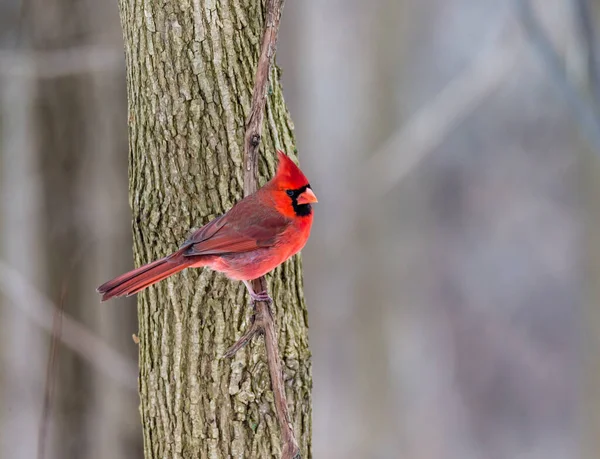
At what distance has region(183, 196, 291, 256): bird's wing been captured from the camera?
1954 mm

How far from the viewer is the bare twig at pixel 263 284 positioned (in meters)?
1.88

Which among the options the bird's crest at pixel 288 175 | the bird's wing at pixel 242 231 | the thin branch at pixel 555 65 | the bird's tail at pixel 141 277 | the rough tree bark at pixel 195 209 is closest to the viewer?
the bird's tail at pixel 141 277

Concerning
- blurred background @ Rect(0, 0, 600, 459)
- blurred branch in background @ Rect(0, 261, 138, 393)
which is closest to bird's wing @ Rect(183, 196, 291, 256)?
blurred branch in background @ Rect(0, 261, 138, 393)

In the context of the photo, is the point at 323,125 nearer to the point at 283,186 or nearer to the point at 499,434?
the point at 499,434

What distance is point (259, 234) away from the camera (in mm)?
1980

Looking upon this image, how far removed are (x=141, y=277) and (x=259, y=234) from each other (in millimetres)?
355

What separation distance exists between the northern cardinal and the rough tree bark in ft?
1.33

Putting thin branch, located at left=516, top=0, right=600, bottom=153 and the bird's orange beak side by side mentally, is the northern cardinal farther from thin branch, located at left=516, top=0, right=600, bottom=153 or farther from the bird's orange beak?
thin branch, located at left=516, top=0, right=600, bottom=153

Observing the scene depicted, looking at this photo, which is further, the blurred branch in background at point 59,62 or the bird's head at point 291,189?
the blurred branch in background at point 59,62

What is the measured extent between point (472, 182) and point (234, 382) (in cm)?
565

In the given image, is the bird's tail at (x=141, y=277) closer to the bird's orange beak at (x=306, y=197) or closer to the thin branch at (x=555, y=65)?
the bird's orange beak at (x=306, y=197)

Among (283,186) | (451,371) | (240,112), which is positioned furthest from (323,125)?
(283,186)

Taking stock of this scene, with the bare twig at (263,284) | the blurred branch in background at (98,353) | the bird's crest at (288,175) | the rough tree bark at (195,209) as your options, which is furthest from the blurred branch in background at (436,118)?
the bird's crest at (288,175)

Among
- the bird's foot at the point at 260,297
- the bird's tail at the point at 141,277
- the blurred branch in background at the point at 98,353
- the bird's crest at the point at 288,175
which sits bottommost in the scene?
the blurred branch in background at the point at 98,353
